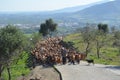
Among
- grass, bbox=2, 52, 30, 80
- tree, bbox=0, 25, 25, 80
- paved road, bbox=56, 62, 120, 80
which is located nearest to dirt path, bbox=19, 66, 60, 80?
paved road, bbox=56, 62, 120, 80

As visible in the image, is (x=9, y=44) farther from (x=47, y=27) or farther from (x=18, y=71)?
(x=47, y=27)

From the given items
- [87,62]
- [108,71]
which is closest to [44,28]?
[87,62]

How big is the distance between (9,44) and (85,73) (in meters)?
12.4

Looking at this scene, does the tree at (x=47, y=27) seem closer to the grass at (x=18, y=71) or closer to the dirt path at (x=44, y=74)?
the grass at (x=18, y=71)

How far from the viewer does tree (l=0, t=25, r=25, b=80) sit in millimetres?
51188

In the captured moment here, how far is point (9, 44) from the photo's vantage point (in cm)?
5138

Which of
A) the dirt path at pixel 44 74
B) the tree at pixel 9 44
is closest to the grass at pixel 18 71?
the tree at pixel 9 44

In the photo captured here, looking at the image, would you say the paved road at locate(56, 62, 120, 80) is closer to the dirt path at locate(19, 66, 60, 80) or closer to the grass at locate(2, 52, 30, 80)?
the dirt path at locate(19, 66, 60, 80)

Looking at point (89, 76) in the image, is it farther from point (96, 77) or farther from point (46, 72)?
point (46, 72)

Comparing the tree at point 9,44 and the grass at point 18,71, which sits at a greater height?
the tree at point 9,44

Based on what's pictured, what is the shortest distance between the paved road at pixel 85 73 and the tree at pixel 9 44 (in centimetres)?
690

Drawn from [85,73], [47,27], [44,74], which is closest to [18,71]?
[44,74]

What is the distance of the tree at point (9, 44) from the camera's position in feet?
168

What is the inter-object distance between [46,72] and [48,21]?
283ft
